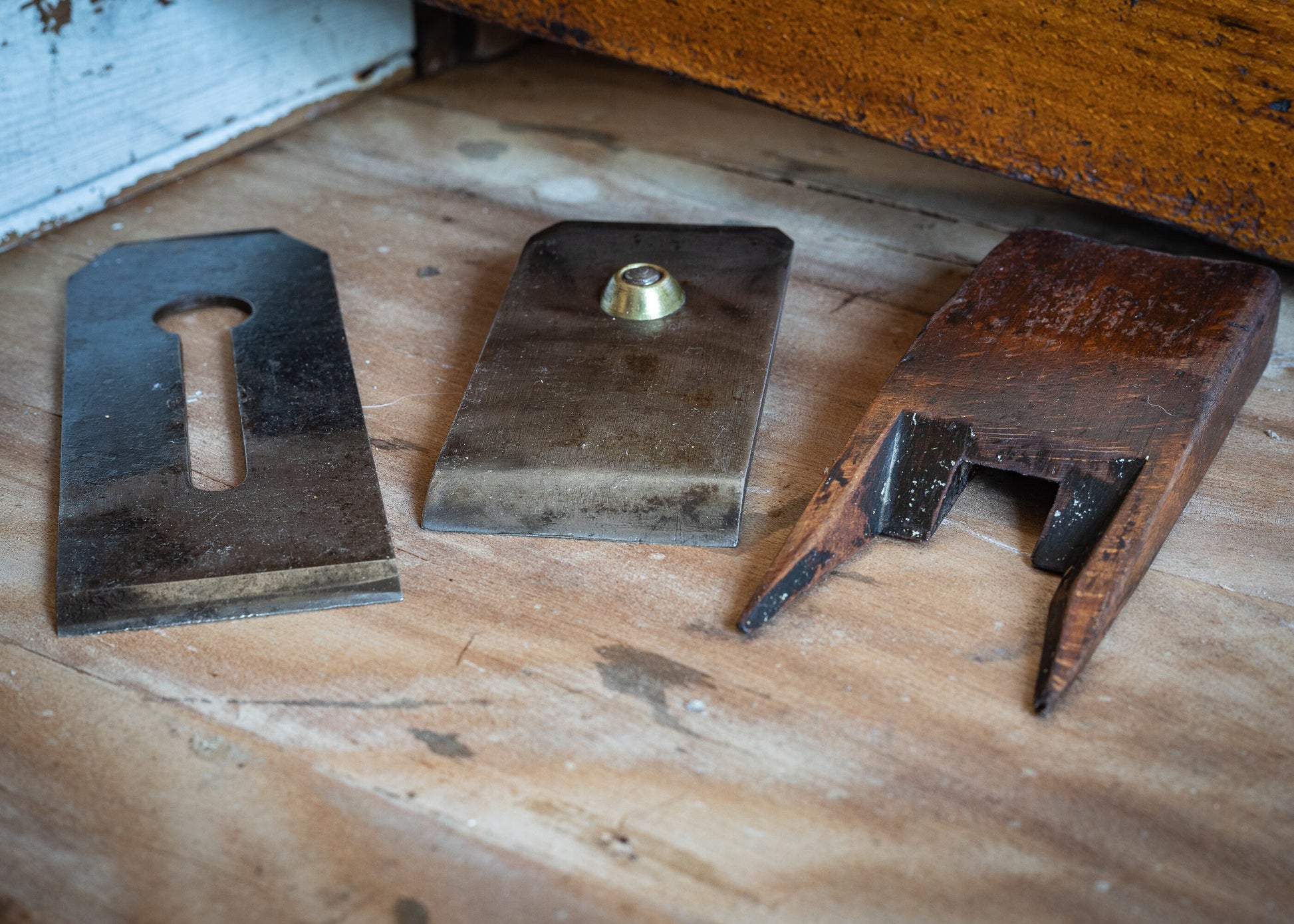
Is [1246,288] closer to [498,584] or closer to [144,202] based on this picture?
[498,584]

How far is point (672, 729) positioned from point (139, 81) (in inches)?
53.4

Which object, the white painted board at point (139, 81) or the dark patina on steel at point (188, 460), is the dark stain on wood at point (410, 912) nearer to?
the dark patina on steel at point (188, 460)

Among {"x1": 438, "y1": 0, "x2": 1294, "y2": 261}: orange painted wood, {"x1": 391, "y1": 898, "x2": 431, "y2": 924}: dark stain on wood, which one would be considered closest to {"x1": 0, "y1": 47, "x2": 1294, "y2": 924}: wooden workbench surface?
{"x1": 391, "y1": 898, "x2": 431, "y2": 924}: dark stain on wood

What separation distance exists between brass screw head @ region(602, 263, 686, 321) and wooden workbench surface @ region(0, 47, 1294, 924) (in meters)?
0.16

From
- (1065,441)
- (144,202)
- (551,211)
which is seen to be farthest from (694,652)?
(144,202)

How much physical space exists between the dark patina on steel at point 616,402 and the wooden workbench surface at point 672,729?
0.12ft

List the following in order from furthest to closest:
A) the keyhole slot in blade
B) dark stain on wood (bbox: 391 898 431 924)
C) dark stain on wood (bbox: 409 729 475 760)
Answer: the keyhole slot in blade → dark stain on wood (bbox: 409 729 475 760) → dark stain on wood (bbox: 391 898 431 924)

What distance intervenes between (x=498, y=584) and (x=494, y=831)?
0.88ft

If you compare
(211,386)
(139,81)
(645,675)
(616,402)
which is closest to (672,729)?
(645,675)

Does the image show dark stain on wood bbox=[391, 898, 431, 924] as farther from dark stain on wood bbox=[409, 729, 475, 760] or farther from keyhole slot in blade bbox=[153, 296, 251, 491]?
keyhole slot in blade bbox=[153, 296, 251, 491]

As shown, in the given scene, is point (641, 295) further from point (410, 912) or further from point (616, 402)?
point (410, 912)

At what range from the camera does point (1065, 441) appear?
102 cm

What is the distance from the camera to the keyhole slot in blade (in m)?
1.17

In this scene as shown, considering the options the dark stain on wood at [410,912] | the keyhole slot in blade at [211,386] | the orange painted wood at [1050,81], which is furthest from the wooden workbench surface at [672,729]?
the orange painted wood at [1050,81]
